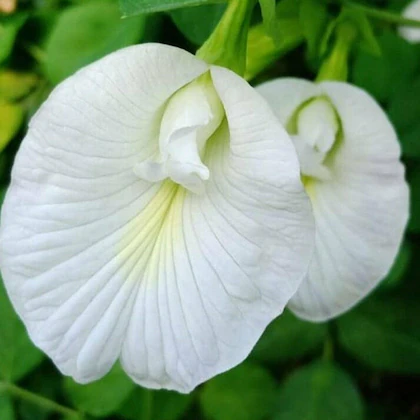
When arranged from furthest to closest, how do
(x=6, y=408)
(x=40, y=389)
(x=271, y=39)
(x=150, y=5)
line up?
(x=40, y=389)
(x=6, y=408)
(x=271, y=39)
(x=150, y=5)

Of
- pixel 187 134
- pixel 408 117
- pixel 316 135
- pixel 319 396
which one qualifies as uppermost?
pixel 187 134

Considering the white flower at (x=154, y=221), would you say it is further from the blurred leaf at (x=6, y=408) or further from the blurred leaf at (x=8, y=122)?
the blurred leaf at (x=8, y=122)

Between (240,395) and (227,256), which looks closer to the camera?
(227,256)

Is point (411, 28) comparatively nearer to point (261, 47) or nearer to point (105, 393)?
point (261, 47)

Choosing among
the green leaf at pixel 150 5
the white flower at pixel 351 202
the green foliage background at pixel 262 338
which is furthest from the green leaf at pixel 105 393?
the green leaf at pixel 150 5

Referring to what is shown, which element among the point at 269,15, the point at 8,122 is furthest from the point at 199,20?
the point at 8,122

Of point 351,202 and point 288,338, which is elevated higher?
point 351,202
